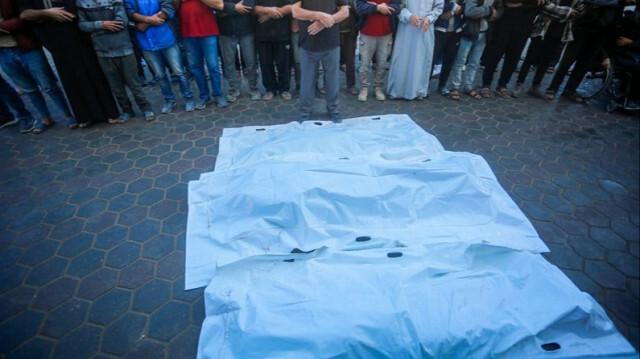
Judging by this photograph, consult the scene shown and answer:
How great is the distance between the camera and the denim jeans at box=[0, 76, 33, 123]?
4.48 meters

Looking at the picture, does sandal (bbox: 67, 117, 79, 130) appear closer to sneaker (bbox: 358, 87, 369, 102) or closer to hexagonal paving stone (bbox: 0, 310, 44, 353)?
hexagonal paving stone (bbox: 0, 310, 44, 353)

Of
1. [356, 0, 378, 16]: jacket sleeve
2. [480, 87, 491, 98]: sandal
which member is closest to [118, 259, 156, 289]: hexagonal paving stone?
[356, 0, 378, 16]: jacket sleeve

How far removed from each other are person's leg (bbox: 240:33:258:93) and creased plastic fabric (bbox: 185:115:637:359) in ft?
8.19

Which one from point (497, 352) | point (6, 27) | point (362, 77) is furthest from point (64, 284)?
point (362, 77)

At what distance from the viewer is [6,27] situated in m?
3.89

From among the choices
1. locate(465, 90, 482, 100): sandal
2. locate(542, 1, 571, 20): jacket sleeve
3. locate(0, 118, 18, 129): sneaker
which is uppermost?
locate(542, 1, 571, 20): jacket sleeve

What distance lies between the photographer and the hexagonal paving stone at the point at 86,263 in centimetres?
268

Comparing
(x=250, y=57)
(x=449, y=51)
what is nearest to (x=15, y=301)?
(x=250, y=57)

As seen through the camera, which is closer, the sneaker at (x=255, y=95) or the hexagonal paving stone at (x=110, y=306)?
the hexagonal paving stone at (x=110, y=306)

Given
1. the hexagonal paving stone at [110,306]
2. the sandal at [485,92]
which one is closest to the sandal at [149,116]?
the hexagonal paving stone at [110,306]

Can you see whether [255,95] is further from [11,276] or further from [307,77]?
[11,276]

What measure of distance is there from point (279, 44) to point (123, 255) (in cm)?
393

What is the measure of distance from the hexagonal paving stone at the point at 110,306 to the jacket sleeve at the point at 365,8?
15.6 ft

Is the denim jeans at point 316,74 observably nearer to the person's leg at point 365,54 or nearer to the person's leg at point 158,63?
the person's leg at point 365,54
